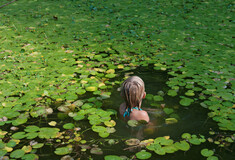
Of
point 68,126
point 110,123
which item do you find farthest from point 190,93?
point 68,126

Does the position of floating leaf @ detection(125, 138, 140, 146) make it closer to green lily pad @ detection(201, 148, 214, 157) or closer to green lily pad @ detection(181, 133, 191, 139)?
green lily pad @ detection(181, 133, 191, 139)

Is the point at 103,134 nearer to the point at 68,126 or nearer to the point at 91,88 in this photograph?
the point at 68,126

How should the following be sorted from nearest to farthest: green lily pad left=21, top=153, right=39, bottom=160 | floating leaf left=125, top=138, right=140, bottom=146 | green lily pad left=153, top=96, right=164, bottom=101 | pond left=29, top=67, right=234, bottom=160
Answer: green lily pad left=21, top=153, right=39, bottom=160 < pond left=29, top=67, right=234, bottom=160 < floating leaf left=125, top=138, right=140, bottom=146 < green lily pad left=153, top=96, right=164, bottom=101

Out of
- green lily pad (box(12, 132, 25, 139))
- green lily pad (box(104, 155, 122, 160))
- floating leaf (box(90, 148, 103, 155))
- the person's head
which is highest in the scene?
the person's head

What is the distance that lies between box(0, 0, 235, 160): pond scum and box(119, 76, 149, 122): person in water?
0.22m

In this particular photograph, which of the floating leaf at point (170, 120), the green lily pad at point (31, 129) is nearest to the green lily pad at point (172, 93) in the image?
the floating leaf at point (170, 120)

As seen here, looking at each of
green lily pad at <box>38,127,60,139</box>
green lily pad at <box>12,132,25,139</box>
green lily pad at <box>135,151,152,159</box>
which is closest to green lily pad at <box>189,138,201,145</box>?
green lily pad at <box>135,151,152,159</box>

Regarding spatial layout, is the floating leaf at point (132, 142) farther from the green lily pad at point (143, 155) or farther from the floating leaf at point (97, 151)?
the floating leaf at point (97, 151)

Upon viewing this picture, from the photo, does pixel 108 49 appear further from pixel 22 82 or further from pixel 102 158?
pixel 102 158

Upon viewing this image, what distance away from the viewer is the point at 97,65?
4.29 metres

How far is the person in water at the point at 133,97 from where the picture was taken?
2.62 meters

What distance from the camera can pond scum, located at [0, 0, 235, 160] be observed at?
2.55 metres

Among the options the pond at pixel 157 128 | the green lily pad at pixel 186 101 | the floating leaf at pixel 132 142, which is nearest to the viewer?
the pond at pixel 157 128

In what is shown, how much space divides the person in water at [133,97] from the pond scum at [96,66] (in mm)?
216
